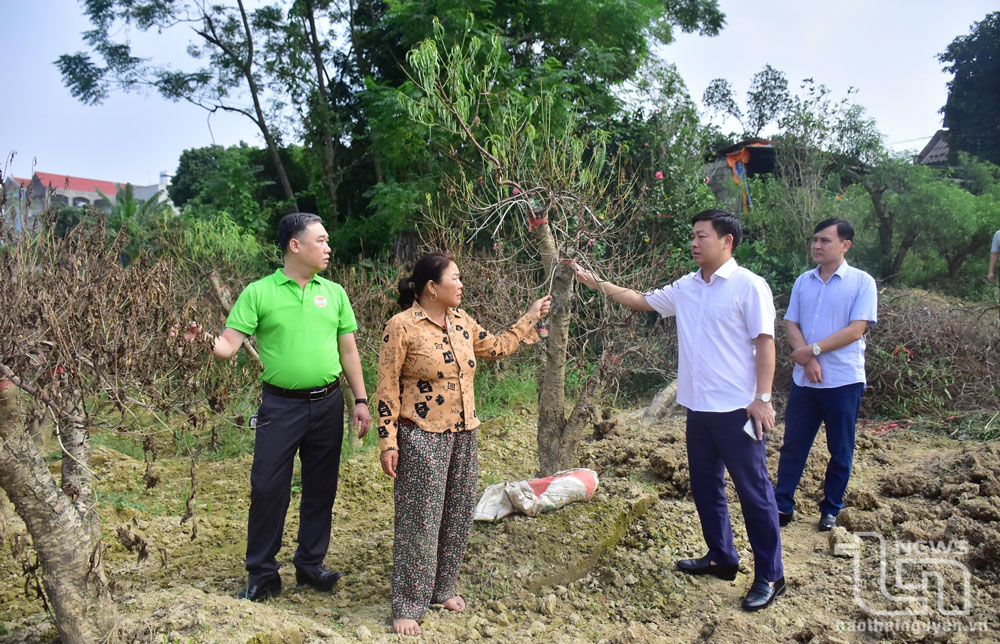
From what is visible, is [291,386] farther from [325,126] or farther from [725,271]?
[325,126]

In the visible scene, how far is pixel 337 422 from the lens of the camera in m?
3.28

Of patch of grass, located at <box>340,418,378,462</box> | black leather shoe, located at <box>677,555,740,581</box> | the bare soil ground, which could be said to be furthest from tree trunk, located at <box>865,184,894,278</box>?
black leather shoe, located at <box>677,555,740,581</box>

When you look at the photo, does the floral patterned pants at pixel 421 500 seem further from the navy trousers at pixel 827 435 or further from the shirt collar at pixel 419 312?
the navy trousers at pixel 827 435

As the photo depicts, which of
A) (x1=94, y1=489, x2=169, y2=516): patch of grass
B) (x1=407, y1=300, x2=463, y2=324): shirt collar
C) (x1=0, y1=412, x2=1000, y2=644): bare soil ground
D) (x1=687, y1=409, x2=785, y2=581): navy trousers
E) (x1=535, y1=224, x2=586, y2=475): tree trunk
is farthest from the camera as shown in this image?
(x1=94, y1=489, x2=169, y2=516): patch of grass

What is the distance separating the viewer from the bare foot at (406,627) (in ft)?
9.40

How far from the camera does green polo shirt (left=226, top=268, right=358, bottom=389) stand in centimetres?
309

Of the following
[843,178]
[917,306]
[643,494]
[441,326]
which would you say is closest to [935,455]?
[917,306]

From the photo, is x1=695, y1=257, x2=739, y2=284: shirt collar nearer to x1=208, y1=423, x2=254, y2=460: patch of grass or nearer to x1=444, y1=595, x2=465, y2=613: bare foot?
x1=444, y1=595, x2=465, y2=613: bare foot

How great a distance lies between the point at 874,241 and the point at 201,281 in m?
9.66

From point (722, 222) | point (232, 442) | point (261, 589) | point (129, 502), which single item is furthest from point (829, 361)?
point (232, 442)

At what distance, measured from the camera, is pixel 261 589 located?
3189mm

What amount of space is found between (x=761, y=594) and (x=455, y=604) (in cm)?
137

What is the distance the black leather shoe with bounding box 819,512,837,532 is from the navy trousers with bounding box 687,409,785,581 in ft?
3.42

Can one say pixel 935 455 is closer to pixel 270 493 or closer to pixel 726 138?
pixel 270 493
